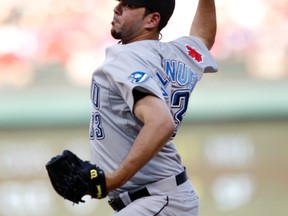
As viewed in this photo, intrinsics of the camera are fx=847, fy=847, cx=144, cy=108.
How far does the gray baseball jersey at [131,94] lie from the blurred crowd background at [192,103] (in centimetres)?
487

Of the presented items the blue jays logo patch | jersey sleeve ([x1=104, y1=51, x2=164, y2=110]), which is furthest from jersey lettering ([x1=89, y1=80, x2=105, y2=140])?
the blue jays logo patch

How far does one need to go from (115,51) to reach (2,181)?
540cm

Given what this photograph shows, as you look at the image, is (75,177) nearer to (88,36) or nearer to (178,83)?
(178,83)

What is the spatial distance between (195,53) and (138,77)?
662 mm

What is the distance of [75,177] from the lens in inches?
126

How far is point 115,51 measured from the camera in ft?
11.5

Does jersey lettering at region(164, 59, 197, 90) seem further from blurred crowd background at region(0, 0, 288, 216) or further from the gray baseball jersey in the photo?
blurred crowd background at region(0, 0, 288, 216)

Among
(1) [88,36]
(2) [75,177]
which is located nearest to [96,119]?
(2) [75,177]

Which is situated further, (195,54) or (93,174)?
(195,54)

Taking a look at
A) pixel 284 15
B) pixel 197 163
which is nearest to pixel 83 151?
pixel 197 163

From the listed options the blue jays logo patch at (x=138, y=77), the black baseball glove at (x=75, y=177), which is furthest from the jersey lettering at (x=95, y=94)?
the black baseball glove at (x=75, y=177)

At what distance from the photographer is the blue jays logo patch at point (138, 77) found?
330cm

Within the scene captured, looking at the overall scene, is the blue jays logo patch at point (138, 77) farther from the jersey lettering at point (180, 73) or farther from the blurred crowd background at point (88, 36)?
the blurred crowd background at point (88, 36)

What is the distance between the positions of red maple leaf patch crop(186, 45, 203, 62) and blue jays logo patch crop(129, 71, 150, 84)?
1.86 feet
